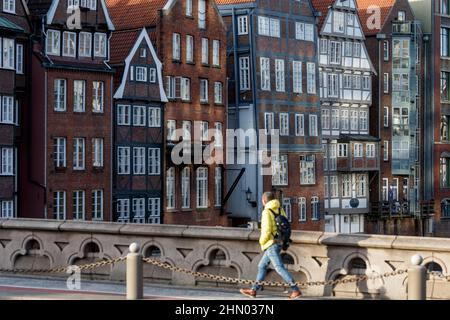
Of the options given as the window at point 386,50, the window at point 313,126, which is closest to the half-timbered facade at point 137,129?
the window at point 313,126

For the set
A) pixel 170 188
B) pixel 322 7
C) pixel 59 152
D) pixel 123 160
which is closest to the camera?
pixel 59 152

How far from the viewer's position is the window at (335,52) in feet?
272

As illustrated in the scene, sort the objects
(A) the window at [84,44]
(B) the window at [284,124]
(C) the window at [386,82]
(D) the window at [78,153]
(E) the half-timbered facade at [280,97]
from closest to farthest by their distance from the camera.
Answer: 1. (D) the window at [78,153]
2. (A) the window at [84,44]
3. (E) the half-timbered facade at [280,97]
4. (B) the window at [284,124]
5. (C) the window at [386,82]

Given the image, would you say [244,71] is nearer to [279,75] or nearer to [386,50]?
[279,75]

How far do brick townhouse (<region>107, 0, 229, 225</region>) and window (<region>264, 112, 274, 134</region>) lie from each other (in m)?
3.13

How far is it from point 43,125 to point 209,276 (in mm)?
36340

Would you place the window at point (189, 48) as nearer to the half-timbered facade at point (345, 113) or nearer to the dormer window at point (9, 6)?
the half-timbered facade at point (345, 113)

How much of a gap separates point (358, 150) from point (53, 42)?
30473 mm

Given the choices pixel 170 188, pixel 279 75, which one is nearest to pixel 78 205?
pixel 170 188

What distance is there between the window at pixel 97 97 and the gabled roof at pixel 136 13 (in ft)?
17.6

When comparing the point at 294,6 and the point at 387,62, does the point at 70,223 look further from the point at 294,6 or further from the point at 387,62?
the point at 387,62

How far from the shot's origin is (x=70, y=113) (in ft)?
200

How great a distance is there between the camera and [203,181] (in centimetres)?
7069
